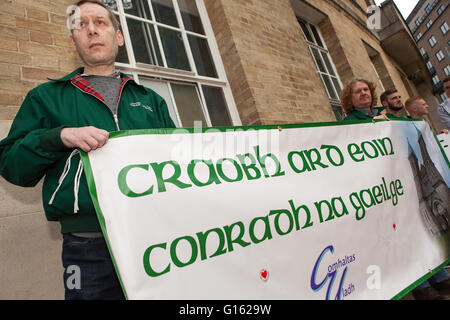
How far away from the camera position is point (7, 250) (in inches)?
58.1

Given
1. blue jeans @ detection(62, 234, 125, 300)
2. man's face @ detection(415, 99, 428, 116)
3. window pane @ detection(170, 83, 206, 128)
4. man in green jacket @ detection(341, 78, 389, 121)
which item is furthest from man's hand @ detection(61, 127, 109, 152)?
man's face @ detection(415, 99, 428, 116)

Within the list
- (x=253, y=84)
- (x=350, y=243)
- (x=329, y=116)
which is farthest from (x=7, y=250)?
(x=329, y=116)

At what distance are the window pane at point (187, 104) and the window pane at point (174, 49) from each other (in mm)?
284

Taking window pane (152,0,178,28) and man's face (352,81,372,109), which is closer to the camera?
man's face (352,81,372,109)

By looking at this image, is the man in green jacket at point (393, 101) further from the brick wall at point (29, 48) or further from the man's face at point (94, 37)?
the brick wall at point (29, 48)

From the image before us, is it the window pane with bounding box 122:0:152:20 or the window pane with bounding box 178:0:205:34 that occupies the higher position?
the window pane with bounding box 178:0:205:34

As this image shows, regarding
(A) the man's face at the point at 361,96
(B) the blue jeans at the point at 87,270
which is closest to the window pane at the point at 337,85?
(A) the man's face at the point at 361,96

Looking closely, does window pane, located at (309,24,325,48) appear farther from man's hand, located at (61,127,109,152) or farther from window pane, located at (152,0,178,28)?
man's hand, located at (61,127,109,152)

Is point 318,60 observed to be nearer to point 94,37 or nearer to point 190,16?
point 190,16

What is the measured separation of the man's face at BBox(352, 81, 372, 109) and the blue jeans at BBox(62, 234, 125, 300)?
8.80ft

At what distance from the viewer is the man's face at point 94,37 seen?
1.32 metres

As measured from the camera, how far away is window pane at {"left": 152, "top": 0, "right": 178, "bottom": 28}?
10.0ft

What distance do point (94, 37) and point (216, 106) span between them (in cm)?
201

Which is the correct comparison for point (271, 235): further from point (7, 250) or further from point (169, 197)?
point (7, 250)
